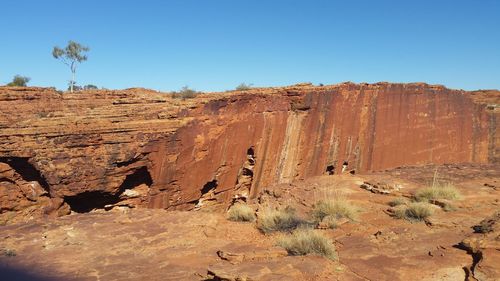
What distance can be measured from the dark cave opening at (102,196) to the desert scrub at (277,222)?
3595 mm

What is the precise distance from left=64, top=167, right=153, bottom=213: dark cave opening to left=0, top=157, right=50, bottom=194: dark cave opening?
61 cm

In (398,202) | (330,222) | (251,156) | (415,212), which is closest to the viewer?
(330,222)

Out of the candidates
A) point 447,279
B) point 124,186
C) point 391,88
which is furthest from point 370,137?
point 447,279

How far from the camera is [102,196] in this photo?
922 centimetres

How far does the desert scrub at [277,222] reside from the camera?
679 centimetres

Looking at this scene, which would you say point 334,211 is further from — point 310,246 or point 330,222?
point 310,246

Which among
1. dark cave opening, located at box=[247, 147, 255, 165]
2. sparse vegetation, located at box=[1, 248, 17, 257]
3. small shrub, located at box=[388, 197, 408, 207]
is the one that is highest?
dark cave opening, located at box=[247, 147, 255, 165]

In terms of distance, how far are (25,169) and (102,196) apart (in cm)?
168

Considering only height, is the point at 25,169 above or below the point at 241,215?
above

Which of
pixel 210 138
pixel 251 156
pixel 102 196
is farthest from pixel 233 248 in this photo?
pixel 251 156

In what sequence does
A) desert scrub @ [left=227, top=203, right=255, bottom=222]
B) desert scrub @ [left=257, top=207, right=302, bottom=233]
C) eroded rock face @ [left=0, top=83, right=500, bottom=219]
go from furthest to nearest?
eroded rock face @ [left=0, top=83, right=500, bottom=219] → desert scrub @ [left=227, top=203, right=255, bottom=222] → desert scrub @ [left=257, top=207, right=302, bottom=233]

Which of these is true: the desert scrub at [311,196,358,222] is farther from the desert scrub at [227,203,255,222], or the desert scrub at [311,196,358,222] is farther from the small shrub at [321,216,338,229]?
the desert scrub at [227,203,255,222]

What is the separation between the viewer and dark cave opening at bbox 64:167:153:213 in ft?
29.5

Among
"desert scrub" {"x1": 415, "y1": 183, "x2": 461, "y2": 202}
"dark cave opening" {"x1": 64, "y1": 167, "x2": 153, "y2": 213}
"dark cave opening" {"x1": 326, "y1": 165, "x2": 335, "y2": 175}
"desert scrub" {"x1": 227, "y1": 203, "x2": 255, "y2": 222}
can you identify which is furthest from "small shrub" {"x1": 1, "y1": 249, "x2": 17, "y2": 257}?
"dark cave opening" {"x1": 326, "y1": 165, "x2": 335, "y2": 175}
